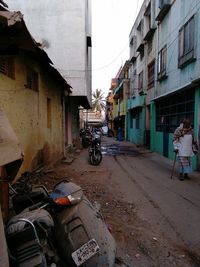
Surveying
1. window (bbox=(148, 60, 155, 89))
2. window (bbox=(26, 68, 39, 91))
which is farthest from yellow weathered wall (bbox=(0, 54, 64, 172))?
window (bbox=(148, 60, 155, 89))

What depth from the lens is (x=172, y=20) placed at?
44.5 feet

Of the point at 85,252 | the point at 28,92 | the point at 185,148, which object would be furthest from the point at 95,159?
the point at 85,252

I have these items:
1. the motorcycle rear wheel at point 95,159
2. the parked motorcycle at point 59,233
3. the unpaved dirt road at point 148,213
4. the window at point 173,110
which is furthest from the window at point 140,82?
the parked motorcycle at point 59,233

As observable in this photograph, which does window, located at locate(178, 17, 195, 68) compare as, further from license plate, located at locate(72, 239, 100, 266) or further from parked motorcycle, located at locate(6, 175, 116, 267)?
license plate, located at locate(72, 239, 100, 266)

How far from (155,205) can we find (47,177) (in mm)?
3370

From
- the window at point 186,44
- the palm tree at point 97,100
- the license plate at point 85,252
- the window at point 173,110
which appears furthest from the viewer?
the palm tree at point 97,100

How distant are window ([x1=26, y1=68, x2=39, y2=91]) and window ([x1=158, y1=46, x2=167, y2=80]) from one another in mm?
7921

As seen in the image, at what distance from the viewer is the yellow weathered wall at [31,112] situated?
6.04 metres

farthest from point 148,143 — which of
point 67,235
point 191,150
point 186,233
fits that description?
point 67,235

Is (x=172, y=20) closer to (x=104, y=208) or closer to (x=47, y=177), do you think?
(x=47, y=177)

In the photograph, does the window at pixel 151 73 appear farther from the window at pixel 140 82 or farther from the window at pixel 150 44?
the window at pixel 140 82

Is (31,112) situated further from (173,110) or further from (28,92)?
(173,110)

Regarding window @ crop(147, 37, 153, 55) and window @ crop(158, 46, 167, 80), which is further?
window @ crop(147, 37, 153, 55)

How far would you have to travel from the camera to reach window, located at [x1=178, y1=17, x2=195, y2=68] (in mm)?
10781
